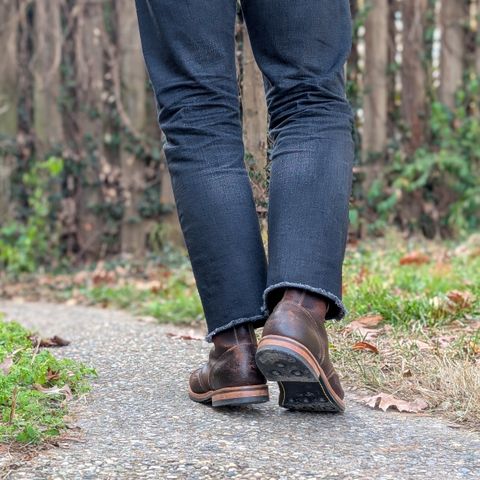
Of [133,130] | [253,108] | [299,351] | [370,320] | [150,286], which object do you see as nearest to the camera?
[299,351]

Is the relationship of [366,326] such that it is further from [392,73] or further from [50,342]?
[392,73]

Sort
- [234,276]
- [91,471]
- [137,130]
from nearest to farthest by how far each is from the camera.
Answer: [91,471]
[234,276]
[137,130]

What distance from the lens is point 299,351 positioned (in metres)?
1.77

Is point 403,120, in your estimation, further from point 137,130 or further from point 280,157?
point 280,157

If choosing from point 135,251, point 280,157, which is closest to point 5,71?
point 135,251

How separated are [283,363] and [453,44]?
514cm

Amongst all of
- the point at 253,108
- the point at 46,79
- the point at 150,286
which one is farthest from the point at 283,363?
the point at 46,79

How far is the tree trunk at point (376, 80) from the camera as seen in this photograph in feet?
20.4

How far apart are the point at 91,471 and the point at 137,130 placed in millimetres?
4699

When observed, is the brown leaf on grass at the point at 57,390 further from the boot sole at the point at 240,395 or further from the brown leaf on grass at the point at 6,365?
the boot sole at the point at 240,395

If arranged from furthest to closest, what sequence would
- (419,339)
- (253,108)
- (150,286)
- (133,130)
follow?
(133,130) < (150,286) < (253,108) < (419,339)

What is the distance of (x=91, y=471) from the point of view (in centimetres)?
167

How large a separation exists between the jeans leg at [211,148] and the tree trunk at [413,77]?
468 cm

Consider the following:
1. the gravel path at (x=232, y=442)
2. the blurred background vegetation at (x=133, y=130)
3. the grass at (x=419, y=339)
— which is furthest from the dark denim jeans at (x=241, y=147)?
the blurred background vegetation at (x=133, y=130)
